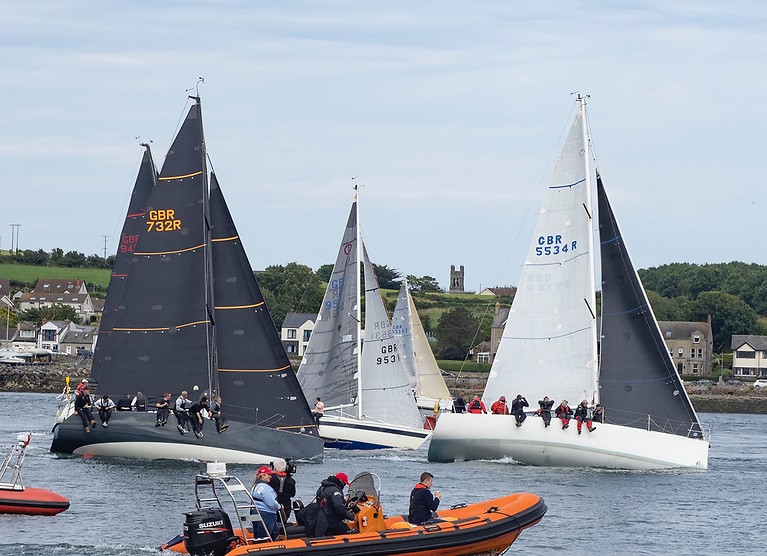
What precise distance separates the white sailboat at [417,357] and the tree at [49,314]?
99606mm

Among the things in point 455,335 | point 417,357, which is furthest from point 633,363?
point 455,335

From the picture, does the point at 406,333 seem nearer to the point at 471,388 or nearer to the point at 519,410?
the point at 519,410

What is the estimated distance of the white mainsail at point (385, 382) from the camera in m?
40.6

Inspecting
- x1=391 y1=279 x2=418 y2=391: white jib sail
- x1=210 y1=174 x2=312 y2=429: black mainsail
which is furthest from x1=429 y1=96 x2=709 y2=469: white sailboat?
x1=391 y1=279 x2=418 y2=391: white jib sail

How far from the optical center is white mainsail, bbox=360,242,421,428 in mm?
40625

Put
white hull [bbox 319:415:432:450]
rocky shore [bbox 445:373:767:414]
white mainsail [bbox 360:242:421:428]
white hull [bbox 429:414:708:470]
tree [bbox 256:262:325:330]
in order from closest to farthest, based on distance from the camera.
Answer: white hull [bbox 429:414:708:470] → white hull [bbox 319:415:432:450] → white mainsail [bbox 360:242:421:428] → rocky shore [bbox 445:373:767:414] → tree [bbox 256:262:325:330]

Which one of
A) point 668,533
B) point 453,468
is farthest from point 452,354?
point 668,533

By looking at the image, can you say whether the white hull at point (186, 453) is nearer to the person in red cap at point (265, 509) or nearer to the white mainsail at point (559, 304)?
the white mainsail at point (559, 304)

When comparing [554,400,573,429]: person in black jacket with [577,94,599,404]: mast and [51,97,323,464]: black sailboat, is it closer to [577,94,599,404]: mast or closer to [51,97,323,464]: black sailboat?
[577,94,599,404]: mast

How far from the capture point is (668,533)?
80.1 ft

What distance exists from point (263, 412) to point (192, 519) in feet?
51.9

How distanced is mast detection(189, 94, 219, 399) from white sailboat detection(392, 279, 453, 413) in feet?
63.0

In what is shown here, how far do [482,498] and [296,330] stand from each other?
103 meters

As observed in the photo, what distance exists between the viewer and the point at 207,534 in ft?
57.8
